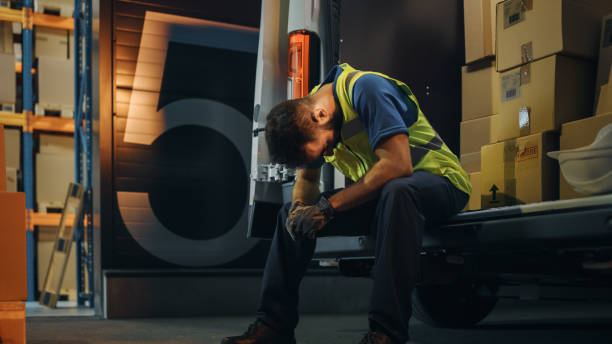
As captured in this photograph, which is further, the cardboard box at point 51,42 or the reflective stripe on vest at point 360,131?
the cardboard box at point 51,42

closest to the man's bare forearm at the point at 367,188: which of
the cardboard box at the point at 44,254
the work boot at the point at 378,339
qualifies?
the work boot at the point at 378,339

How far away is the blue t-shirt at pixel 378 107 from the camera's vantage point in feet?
6.75

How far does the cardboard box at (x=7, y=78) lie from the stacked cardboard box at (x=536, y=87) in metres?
5.31

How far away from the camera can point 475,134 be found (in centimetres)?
308

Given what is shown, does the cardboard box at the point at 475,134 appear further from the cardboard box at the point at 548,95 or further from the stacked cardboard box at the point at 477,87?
the cardboard box at the point at 548,95

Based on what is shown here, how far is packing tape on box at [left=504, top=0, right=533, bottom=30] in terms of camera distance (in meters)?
2.69

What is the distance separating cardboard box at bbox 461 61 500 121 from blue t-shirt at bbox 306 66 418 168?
933 millimetres

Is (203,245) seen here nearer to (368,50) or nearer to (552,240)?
(368,50)

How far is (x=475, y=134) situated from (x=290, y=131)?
1.30 meters

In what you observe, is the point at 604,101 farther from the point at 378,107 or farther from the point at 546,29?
the point at 378,107

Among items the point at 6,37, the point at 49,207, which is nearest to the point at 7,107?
the point at 6,37

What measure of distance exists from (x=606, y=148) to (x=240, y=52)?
139 inches

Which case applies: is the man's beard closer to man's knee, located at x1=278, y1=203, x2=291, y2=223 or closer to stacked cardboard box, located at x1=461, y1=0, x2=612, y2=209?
man's knee, located at x1=278, y1=203, x2=291, y2=223

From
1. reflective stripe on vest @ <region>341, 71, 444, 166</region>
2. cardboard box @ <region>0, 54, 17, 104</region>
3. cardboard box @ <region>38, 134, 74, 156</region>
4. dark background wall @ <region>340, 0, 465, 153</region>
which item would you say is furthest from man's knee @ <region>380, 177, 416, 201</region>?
cardboard box @ <region>38, 134, 74, 156</region>
